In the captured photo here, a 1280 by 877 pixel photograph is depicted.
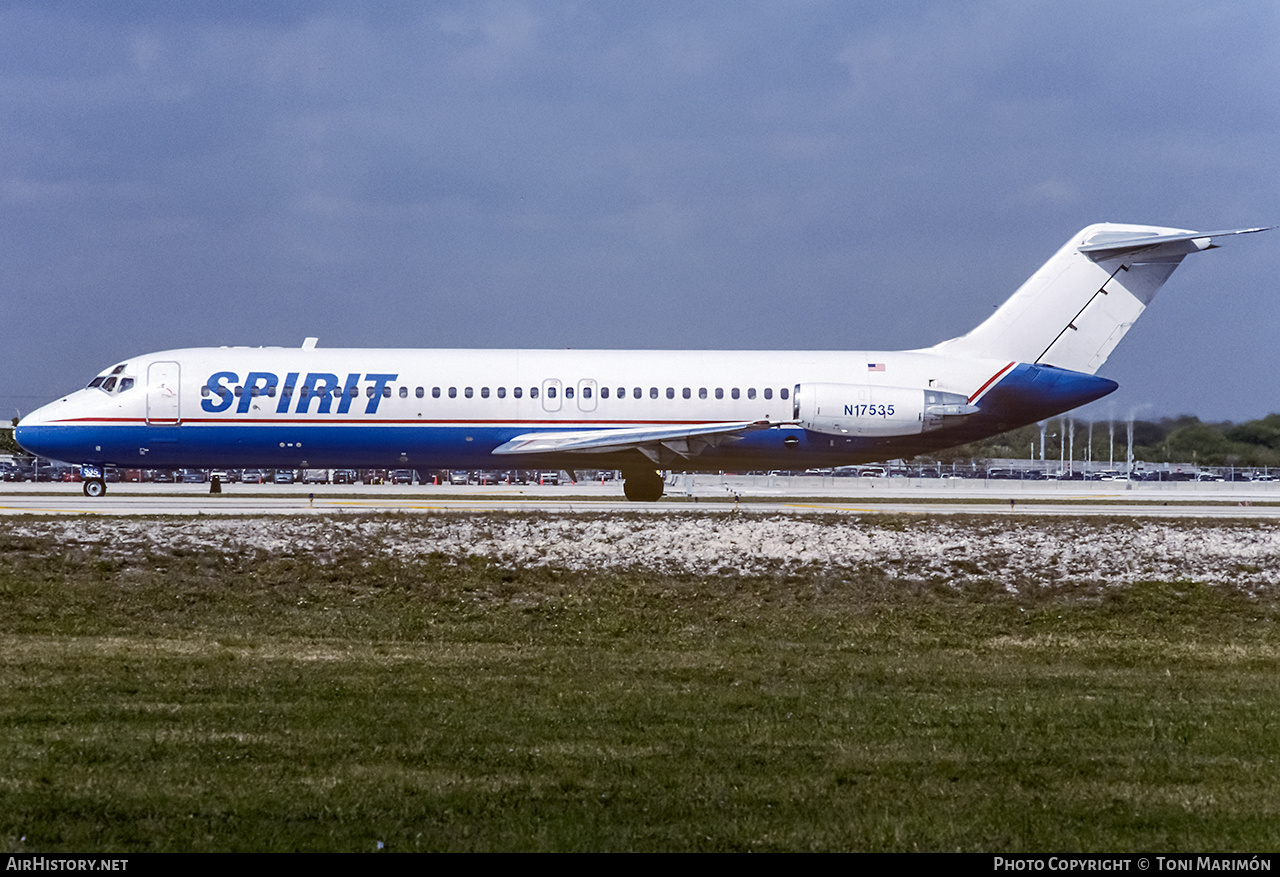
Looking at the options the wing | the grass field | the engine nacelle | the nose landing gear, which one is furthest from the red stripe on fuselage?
the nose landing gear

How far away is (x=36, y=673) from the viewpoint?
1302 cm

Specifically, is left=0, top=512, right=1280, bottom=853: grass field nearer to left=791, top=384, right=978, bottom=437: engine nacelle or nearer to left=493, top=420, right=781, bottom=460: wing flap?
left=493, top=420, right=781, bottom=460: wing flap

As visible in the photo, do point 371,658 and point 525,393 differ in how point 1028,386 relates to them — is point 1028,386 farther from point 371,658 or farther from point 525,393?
point 371,658

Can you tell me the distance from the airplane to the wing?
0.05 meters

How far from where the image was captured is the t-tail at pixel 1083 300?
3841 cm

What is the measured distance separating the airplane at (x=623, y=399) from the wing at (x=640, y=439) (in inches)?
2.0

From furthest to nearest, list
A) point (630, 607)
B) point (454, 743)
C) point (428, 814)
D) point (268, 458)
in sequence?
1. point (268, 458)
2. point (630, 607)
3. point (454, 743)
4. point (428, 814)

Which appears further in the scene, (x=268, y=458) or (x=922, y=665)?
(x=268, y=458)

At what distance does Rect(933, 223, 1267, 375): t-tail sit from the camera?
38.4 meters

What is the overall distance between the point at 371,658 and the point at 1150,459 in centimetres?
7868

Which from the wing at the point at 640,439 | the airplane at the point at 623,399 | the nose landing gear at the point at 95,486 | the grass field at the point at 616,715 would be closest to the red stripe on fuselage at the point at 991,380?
the airplane at the point at 623,399

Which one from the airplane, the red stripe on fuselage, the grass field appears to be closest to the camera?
the grass field

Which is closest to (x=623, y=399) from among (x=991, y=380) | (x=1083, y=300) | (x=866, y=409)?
(x=866, y=409)

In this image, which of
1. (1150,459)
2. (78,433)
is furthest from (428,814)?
(1150,459)
